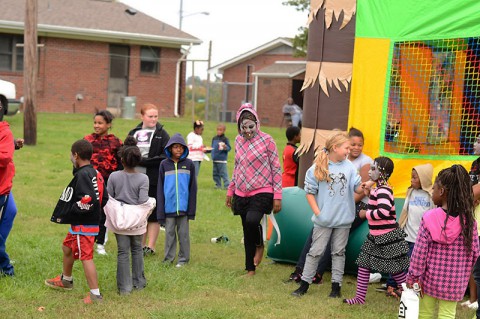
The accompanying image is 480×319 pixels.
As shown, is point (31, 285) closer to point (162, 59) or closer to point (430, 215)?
point (430, 215)

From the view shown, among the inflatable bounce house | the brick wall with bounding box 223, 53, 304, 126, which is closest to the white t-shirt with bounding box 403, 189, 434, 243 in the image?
the inflatable bounce house

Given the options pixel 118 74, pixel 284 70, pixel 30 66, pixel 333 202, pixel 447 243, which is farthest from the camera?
pixel 284 70

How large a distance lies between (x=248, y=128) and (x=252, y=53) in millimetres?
36313

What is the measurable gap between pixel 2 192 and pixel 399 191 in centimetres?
415

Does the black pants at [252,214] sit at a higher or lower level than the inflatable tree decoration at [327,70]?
lower

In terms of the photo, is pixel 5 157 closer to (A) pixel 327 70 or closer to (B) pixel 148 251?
(B) pixel 148 251

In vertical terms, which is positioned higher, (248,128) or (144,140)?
(248,128)

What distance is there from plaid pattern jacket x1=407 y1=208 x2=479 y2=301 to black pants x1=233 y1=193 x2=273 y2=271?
8.23 feet

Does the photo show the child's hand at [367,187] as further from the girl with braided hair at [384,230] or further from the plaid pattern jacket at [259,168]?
the plaid pattern jacket at [259,168]

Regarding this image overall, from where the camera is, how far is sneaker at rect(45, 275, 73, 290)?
283 inches

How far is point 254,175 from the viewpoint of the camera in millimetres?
7996

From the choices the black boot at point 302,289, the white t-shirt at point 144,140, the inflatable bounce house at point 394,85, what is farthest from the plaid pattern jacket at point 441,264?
the white t-shirt at point 144,140

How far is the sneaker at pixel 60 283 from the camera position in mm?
7184

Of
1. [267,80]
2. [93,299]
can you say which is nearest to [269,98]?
[267,80]
